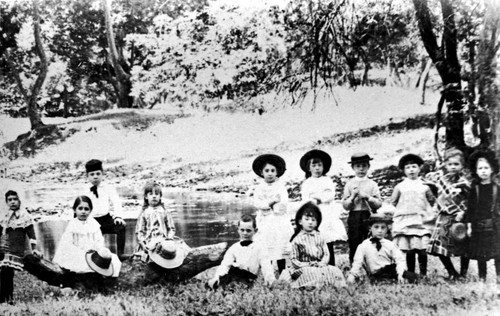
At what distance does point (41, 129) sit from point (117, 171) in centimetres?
86

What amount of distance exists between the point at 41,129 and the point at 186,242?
1746 millimetres

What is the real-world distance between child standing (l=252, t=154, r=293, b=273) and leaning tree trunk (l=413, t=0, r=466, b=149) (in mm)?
1584

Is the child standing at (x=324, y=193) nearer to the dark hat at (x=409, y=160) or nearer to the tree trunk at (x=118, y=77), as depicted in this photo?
the dark hat at (x=409, y=160)

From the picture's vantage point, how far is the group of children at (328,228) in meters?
5.44

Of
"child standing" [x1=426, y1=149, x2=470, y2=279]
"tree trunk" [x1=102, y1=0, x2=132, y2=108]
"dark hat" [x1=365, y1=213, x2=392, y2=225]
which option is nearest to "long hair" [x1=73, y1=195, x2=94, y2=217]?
"tree trunk" [x1=102, y1=0, x2=132, y2=108]

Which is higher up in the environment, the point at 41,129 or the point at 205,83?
the point at 205,83

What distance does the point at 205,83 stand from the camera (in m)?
5.80

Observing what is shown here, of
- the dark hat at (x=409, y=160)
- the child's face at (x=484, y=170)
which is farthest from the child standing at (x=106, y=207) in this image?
the child's face at (x=484, y=170)

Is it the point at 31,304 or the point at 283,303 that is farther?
the point at 31,304

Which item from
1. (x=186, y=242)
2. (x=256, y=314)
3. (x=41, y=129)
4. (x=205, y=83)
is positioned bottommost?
(x=256, y=314)

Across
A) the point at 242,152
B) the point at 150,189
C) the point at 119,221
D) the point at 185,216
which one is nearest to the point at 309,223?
the point at 242,152

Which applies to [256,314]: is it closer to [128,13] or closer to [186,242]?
[186,242]

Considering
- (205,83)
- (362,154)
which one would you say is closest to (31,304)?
(205,83)

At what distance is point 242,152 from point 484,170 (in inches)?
84.7
